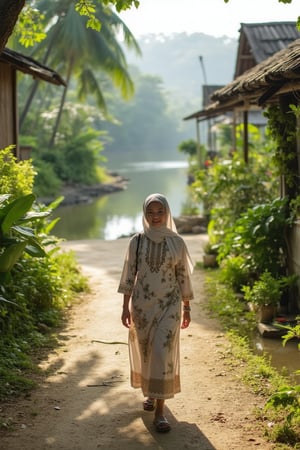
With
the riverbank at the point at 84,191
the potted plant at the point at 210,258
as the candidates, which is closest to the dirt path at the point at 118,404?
the potted plant at the point at 210,258

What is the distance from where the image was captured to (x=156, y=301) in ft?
15.1

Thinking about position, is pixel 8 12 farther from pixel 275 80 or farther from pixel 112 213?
pixel 112 213

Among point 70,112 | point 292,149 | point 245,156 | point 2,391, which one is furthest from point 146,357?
point 70,112

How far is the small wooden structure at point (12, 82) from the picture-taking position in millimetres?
9234

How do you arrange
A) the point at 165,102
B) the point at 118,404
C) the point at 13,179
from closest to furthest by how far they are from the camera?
the point at 118,404 < the point at 13,179 < the point at 165,102

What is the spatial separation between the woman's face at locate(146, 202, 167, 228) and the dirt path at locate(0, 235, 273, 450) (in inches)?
51.7

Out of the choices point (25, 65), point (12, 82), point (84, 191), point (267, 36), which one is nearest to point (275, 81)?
point (25, 65)

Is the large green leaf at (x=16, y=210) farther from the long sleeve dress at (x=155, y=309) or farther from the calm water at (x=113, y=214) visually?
the calm water at (x=113, y=214)

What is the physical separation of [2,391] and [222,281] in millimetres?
4560

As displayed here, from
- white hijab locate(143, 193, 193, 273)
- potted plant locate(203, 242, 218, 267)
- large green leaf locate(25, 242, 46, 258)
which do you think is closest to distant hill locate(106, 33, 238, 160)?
potted plant locate(203, 242, 218, 267)

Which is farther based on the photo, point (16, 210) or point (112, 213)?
point (112, 213)

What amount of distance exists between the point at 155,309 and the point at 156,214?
0.63 metres

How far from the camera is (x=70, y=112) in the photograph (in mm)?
37219

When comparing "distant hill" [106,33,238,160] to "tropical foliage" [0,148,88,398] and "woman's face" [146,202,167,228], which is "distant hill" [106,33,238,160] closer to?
"tropical foliage" [0,148,88,398]
